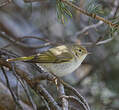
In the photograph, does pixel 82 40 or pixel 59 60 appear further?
pixel 82 40

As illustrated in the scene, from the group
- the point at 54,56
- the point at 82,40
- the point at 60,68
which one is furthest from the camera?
the point at 82,40

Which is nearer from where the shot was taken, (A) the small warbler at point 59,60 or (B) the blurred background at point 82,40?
(A) the small warbler at point 59,60

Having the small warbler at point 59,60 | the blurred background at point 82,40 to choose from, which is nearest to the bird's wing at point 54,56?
the small warbler at point 59,60

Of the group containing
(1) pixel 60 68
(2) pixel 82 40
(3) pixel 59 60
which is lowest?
(1) pixel 60 68

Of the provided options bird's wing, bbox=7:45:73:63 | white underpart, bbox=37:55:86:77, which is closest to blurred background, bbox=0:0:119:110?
bird's wing, bbox=7:45:73:63

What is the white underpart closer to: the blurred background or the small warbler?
the small warbler

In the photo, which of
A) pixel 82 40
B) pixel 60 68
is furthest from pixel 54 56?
pixel 82 40

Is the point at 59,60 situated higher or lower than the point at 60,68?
higher

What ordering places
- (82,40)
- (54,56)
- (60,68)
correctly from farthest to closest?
1. (82,40)
2. (54,56)
3. (60,68)

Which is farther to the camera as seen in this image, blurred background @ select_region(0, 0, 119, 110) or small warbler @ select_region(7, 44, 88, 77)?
blurred background @ select_region(0, 0, 119, 110)

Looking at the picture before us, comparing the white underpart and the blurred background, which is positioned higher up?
the blurred background

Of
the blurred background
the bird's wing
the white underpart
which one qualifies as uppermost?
the blurred background

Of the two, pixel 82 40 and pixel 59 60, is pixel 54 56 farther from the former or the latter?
pixel 82 40

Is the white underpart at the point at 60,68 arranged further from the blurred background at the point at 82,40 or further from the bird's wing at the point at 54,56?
the blurred background at the point at 82,40
